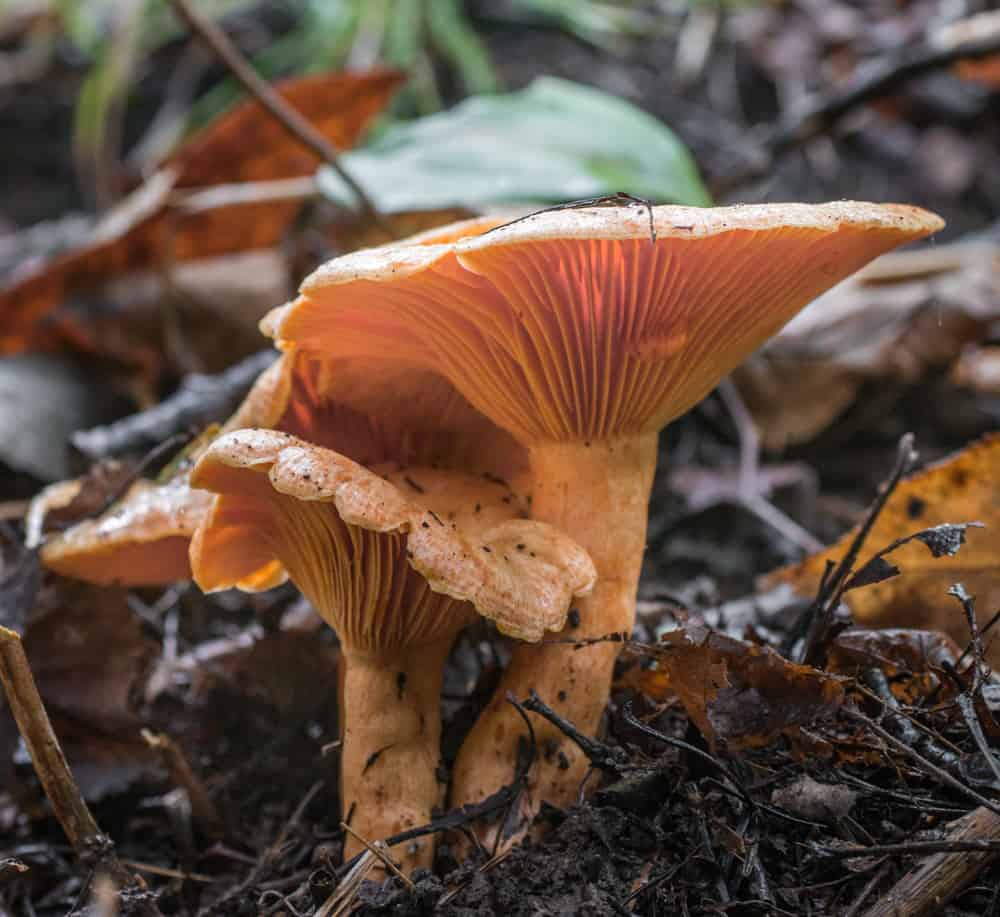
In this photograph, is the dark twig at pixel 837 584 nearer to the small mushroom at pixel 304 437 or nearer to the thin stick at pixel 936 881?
the thin stick at pixel 936 881

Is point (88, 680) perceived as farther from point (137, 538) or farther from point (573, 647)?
point (573, 647)

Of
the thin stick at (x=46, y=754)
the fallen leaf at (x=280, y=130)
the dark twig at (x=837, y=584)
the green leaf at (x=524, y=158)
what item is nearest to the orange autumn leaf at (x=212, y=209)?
the fallen leaf at (x=280, y=130)

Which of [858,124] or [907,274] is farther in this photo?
[858,124]

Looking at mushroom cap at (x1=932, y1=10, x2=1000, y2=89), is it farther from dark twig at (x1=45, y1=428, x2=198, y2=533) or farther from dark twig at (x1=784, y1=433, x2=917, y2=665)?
dark twig at (x1=45, y1=428, x2=198, y2=533)

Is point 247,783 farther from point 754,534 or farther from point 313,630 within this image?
point 754,534

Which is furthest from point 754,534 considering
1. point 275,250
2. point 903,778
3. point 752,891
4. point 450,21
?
point 450,21

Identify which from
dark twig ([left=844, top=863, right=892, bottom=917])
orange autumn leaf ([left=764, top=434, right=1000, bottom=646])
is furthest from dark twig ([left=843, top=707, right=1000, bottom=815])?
orange autumn leaf ([left=764, top=434, right=1000, bottom=646])
